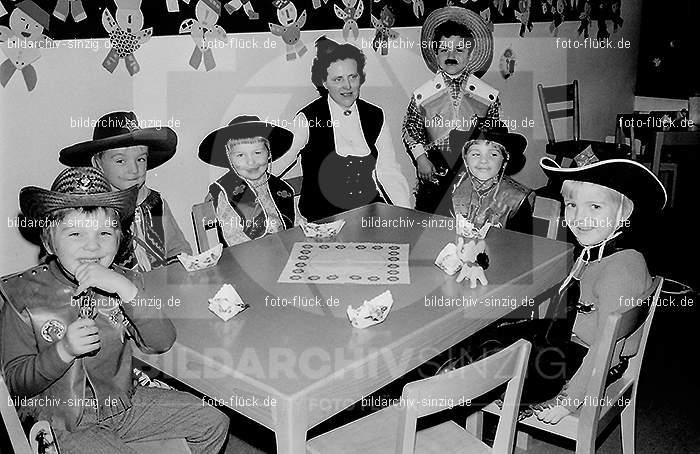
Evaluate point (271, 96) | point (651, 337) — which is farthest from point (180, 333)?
point (651, 337)

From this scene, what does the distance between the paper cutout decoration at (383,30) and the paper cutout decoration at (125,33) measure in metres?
1.51

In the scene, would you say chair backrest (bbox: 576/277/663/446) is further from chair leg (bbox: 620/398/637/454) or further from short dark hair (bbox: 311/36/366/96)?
short dark hair (bbox: 311/36/366/96)

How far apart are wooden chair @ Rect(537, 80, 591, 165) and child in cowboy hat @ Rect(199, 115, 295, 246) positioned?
8.04 ft

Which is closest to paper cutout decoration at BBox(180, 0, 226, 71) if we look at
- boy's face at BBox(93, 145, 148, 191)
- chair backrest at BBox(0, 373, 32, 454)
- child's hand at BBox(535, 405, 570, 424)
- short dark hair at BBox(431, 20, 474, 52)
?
boy's face at BBox(93, 145, 148, 191)

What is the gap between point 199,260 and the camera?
238cm

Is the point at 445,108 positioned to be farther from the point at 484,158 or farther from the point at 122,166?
the point at 122,166

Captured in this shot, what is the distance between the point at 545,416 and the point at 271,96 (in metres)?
2.30

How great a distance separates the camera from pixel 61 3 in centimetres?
297

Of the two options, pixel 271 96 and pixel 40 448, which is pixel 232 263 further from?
pixel 271 96

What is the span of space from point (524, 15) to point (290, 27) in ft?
7.42

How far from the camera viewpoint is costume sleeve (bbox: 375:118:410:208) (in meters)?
4.00

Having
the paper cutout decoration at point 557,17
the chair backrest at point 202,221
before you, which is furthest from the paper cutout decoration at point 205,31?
the paper cutout decoration at point 557,17

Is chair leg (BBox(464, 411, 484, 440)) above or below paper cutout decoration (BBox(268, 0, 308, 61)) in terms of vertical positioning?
below

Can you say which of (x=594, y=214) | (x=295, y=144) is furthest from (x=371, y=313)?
(x=295, y=144)
